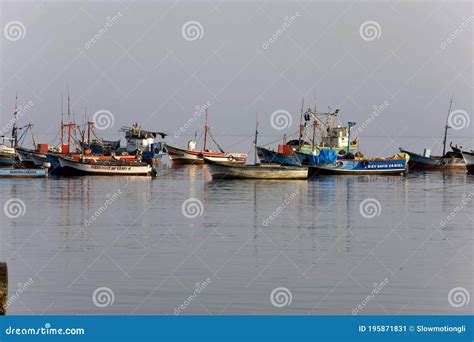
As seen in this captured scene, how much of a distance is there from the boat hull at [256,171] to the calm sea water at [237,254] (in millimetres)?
18138

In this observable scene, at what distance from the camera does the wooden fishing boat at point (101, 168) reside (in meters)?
74.5

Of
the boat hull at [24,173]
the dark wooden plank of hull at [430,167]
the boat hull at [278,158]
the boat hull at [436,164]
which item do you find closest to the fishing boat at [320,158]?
the boat hull at [278,158]

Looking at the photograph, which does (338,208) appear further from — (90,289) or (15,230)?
(90,289)

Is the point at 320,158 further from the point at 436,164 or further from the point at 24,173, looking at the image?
the point at 24,173

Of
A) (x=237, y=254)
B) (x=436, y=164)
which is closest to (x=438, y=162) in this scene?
(x=436, y=164)

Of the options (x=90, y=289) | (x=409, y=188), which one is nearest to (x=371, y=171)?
(x=409, y=188)

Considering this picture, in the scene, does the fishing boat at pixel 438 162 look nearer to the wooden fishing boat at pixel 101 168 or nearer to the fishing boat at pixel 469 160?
the fishing boat at pixel 469 160

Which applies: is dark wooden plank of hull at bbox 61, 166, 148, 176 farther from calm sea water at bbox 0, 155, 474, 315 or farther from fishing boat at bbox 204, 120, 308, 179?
calm sea water at bbox 0, 155, 474, 315

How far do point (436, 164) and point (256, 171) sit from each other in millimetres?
34782

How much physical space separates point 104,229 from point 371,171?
50.8 meters

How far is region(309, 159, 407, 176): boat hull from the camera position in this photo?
3169 inches

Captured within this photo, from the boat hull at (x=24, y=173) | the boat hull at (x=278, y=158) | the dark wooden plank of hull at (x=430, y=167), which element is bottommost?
the dark wooden plank of hull at (x=430, y=167)

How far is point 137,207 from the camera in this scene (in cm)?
4453

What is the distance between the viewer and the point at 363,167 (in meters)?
81.4
